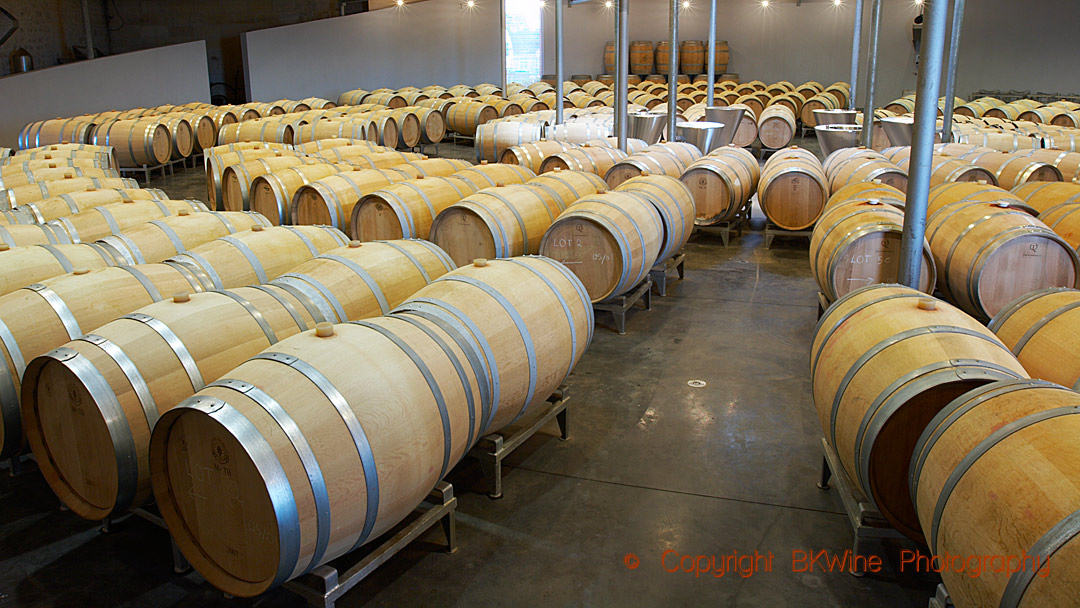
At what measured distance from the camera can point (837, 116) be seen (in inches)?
539

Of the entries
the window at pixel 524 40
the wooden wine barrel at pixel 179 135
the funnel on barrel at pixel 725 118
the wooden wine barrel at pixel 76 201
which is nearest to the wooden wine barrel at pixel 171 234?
the wooden wine barrel at pixel 76 201

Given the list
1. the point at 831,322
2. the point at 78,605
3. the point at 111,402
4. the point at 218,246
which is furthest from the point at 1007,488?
the point at 218,246

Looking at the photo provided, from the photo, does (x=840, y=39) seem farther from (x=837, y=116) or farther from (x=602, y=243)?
(x=602, y=243)

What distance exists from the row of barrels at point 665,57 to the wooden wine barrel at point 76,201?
1917 centimetres

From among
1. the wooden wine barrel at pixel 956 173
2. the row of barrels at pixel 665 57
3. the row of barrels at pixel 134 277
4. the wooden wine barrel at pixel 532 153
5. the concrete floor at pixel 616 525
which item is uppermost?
the row of barrels at pixel 665 57

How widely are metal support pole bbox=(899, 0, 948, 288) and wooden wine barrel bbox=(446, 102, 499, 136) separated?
1247 centimetres

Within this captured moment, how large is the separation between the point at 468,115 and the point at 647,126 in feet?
15.7

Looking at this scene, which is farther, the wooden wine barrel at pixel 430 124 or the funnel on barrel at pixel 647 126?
the wooden wine barrel at pixel 430 124

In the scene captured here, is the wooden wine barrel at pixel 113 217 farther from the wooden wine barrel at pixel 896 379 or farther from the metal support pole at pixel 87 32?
the metal support pole at pixel 87 32

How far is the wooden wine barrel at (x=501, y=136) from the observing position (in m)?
11.9

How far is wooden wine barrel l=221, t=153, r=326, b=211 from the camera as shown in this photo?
793cm

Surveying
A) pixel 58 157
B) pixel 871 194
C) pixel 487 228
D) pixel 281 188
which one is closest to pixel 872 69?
pixel 871 194

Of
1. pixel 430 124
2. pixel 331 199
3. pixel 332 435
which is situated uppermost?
pixel 430 124

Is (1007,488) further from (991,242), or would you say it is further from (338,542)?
(991,242)
